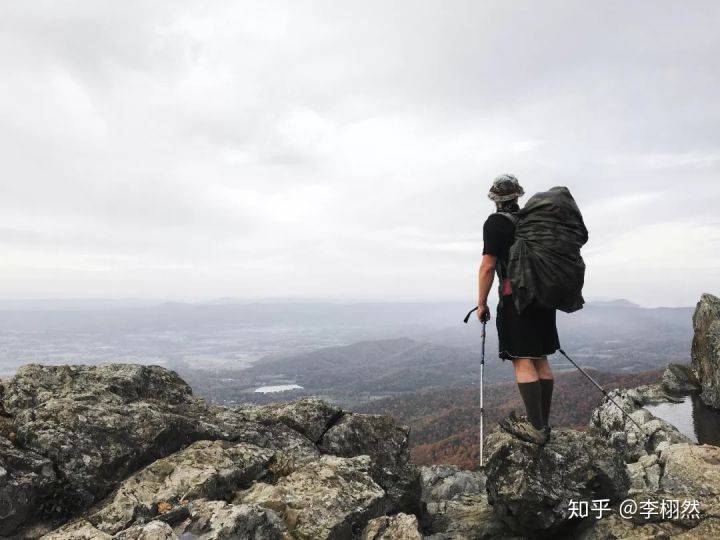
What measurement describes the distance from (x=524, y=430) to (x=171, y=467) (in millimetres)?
7102

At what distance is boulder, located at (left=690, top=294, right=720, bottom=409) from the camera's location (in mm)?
19734

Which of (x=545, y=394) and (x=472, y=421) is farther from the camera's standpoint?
(x=472, y=421)

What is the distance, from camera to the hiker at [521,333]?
8.97 metres

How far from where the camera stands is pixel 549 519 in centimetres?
795

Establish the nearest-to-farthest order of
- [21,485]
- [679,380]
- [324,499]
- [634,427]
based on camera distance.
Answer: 1. [21,485]
2. [324,499]
3. [634,427]
4. [679,380]

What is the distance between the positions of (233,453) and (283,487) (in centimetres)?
157

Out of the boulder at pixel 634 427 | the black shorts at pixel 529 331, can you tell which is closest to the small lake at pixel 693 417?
the boulder at pixel 634 427

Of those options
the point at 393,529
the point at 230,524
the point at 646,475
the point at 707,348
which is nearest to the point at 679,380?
the point at 707,348

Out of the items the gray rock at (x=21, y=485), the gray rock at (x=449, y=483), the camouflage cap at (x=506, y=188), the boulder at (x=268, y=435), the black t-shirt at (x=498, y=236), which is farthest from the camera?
the gray rock at (x=449, y=483)

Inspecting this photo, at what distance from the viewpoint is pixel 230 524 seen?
6.16 meters

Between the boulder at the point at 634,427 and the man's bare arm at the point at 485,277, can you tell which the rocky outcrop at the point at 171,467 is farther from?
the boulder at the point at 634,427

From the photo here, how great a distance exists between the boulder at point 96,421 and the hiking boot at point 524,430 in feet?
21.6

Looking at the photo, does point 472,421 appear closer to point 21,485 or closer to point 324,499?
point 324,499

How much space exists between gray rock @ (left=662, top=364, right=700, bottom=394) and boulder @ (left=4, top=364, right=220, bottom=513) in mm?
22689
